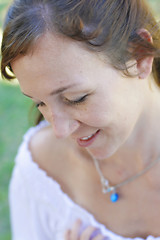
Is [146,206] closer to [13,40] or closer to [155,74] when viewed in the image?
[155,74]

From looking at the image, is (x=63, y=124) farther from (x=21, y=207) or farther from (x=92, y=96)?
(x=21, y=207)

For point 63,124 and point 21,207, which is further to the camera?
point 21,207

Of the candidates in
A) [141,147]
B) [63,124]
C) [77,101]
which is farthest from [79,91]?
[141,147]

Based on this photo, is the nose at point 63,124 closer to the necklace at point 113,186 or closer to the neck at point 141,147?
the neck at point 141,147

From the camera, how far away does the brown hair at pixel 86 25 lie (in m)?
1.40

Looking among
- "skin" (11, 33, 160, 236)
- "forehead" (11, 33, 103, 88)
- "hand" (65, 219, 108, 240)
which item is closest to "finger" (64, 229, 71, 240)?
"hand" (65, 219, 108, 240)

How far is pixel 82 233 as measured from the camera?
1.86m

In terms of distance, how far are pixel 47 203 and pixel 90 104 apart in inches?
30.1

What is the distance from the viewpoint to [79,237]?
1.91 metres

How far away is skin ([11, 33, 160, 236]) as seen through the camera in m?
1.40

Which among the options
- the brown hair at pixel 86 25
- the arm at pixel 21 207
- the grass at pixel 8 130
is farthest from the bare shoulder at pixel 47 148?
the grass at pixel 8 130

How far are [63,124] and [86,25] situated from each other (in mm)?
376

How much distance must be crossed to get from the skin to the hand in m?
0.11

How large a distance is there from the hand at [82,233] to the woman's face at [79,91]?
0.44 meters
